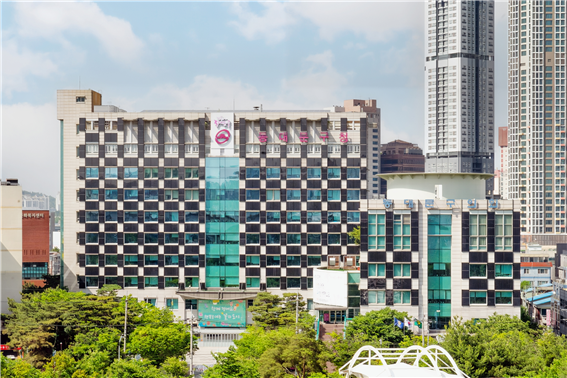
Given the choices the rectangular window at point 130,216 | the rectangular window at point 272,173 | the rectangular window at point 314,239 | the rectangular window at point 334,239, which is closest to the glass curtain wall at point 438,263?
the rectangular window at point 334,239

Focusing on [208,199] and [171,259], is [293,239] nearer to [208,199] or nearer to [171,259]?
[208,199]

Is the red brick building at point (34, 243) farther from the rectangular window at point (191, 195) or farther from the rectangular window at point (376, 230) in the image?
the rectangular window at point (376, 230)

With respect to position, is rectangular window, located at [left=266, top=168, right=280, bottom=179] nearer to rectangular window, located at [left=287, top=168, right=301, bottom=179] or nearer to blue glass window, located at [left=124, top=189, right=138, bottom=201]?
rectangular window, located at [left=287, top=168, right=301, bottom=179]

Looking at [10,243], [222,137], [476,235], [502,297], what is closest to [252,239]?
[222,137]

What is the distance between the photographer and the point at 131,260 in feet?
339

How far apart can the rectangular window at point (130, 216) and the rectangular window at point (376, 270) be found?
4138cm

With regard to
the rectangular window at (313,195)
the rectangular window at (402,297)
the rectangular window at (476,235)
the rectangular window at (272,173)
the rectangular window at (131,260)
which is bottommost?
the rectangular window at (402,297)

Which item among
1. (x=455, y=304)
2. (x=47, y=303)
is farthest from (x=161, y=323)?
(x=455, y=304)

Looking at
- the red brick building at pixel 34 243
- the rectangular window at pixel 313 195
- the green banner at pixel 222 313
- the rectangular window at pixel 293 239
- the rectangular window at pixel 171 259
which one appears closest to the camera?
the green banner at pixel 222 313

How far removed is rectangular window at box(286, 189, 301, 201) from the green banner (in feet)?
58.0

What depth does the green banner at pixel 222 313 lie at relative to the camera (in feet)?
334

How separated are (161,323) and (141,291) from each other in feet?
70.8

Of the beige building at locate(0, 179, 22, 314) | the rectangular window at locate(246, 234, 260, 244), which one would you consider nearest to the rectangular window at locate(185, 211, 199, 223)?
the rectangular window at locate(246, 234, 260, 244)

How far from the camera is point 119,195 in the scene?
103562 millimetres
